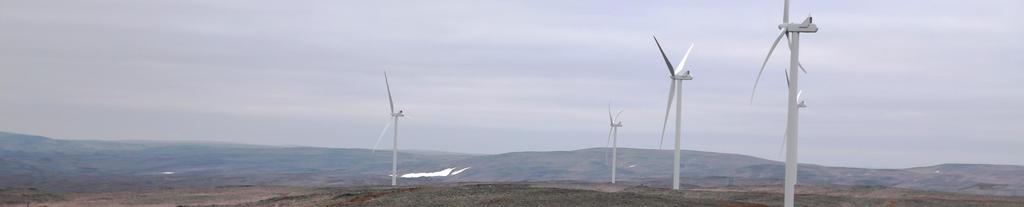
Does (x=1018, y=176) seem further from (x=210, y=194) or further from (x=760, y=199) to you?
(x=210, y=194)

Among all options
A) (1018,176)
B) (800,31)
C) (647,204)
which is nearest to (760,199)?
(647,204)

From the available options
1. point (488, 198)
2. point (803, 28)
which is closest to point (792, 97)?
point (803, 28)

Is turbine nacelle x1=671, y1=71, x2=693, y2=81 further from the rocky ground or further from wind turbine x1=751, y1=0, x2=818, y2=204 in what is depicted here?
wind turbine x1=751, y1=0, x2=818, y2=204

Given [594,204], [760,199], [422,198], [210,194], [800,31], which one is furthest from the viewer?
[210,194]

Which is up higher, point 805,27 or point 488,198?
point 805,27

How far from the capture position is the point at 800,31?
42000mm

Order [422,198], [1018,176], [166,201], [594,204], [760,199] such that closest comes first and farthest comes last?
[594,204]
[422,198]
[760,199]
[166,201]
[1018,176]

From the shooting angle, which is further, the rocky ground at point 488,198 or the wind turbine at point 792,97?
the rocky ground at point 488,198

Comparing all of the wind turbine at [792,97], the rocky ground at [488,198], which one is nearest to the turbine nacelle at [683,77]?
the rocky ground at [488,198]

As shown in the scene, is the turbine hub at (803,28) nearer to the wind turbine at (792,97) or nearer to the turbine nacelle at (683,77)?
the wind turbine at (792,97)

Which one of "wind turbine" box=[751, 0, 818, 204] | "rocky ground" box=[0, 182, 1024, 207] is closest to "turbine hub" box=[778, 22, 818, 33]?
"wind turbine" box=[751, 0, 818, 204]

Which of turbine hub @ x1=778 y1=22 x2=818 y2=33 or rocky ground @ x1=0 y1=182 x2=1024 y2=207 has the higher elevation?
turbine hub @ x1=778 y1=22 x2=818 y2=33

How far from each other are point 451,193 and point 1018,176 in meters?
150

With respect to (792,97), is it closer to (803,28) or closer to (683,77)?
(803,28)
